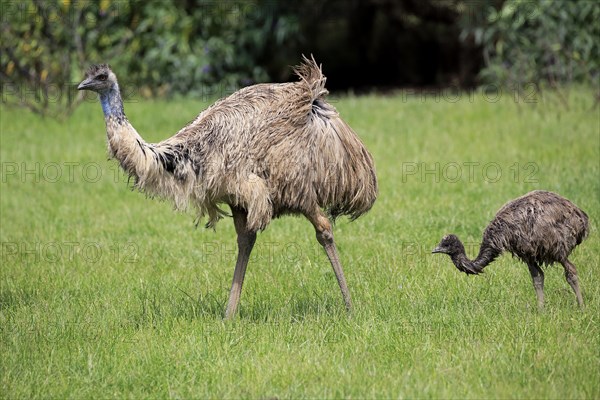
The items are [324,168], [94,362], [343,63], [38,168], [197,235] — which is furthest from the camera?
[343,63]

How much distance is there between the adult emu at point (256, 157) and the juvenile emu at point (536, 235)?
952 millimetres

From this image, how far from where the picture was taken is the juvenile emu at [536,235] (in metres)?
6.57

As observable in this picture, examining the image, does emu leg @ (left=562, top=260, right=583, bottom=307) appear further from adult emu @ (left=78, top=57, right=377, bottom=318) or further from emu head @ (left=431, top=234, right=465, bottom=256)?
adult emu @ (left=78, top=57, right=377, bottom=318)

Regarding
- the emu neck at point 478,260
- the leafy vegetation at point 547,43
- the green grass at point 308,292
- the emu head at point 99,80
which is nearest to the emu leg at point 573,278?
the green grass at point 308,292

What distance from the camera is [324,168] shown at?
6.77 metres

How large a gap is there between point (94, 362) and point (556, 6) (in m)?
10.5

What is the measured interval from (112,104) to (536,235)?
3.06 m

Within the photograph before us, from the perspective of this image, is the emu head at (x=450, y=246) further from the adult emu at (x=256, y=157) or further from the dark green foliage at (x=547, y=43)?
the dark green foliage at (x=547, y=43)

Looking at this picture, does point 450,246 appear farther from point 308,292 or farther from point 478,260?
point 308,292

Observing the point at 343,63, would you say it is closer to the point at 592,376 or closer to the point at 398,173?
the point at 398,173

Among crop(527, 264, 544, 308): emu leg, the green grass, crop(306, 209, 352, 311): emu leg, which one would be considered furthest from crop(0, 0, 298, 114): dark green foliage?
crop(527, 264, 544, 308): emu leg

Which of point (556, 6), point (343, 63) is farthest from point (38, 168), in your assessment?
point (343, 63)

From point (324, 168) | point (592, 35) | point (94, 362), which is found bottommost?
point (94, 362)

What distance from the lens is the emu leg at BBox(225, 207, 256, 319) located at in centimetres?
701
